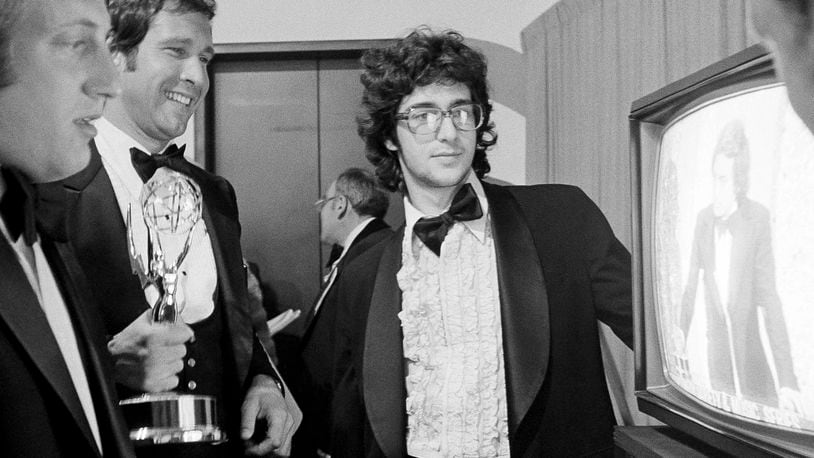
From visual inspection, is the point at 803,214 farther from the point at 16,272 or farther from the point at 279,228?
the point at 279,228

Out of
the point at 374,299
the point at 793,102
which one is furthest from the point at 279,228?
the point at 793,102

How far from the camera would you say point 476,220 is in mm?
2467

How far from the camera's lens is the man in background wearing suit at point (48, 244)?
1.09 metres

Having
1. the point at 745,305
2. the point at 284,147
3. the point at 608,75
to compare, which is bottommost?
the point at 745,305

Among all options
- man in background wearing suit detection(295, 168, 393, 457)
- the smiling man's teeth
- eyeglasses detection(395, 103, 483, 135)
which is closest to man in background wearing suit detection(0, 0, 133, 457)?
the smiling man's teeth

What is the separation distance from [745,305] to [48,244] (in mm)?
1141

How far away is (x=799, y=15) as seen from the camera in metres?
0.40

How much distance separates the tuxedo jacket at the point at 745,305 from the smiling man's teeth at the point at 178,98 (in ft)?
4.21

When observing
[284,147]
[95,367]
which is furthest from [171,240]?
[284,147]

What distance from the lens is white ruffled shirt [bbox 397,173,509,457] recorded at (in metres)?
2.23

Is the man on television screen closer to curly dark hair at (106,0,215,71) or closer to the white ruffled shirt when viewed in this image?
the white ruffled shirt

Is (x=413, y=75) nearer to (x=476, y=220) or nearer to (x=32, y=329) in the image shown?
(x=476, y=220)

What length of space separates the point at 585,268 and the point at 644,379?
699 millimetres

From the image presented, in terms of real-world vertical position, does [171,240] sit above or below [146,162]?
below
